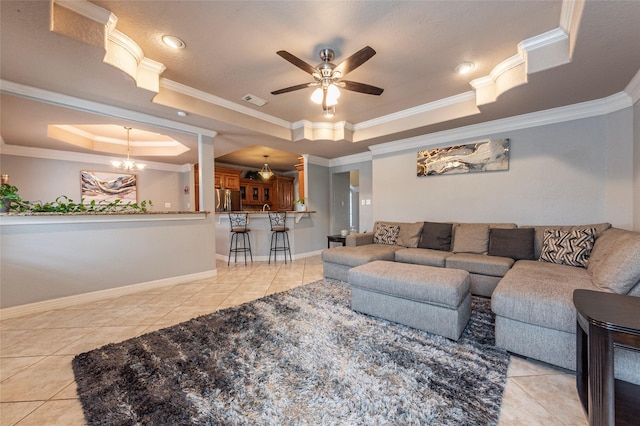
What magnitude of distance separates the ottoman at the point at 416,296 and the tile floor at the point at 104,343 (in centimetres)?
49

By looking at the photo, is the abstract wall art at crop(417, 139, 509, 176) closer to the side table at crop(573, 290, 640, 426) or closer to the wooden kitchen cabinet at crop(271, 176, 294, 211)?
the side table at crop(573, 290, 640, 426)

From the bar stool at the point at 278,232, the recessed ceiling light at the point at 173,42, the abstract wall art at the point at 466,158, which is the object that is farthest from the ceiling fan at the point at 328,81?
the bar stool at the point at 278,232

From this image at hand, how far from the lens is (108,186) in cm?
567

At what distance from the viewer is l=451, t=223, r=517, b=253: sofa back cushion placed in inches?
133

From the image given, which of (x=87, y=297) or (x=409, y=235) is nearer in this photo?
(x=87, y=297)

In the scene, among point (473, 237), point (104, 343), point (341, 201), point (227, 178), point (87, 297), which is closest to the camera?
point (104, 343)

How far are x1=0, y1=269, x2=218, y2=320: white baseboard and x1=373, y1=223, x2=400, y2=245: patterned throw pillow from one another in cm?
303

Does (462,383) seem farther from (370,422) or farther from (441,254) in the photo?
(441,254)

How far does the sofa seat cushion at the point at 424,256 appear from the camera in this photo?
3193mm

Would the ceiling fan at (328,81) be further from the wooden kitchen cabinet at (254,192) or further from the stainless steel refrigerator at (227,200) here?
the wooden kitchen cabinet at (254,192)

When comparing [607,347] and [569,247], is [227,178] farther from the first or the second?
[607,347]

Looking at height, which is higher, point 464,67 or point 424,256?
point 464,67

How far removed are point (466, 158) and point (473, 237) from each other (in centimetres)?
138

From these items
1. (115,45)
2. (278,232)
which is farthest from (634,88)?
(278,232)
